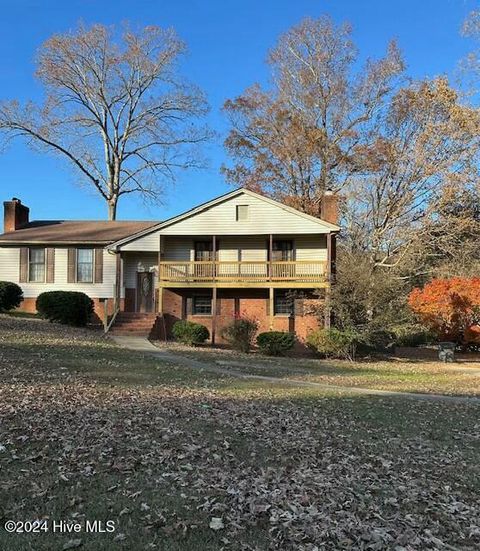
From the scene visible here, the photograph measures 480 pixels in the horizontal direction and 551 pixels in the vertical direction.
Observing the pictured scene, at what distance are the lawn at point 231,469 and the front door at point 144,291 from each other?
16.4 meters

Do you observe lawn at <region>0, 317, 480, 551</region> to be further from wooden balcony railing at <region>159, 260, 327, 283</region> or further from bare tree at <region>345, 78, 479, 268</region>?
bare tree at <region>345, 78, 479, 268</region>

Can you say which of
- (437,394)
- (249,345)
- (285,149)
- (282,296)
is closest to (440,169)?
(285,149)

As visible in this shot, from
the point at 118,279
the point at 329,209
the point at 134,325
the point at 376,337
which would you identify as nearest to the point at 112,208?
the point at 118,279

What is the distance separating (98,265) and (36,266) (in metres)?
3.21

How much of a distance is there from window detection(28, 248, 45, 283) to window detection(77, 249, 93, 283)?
6.00 ft

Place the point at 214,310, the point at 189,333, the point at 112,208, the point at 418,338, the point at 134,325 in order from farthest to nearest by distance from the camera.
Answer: the point at 112,208 < the point at 418,338 < the point at 214,310 < the point at 134,325 < the point at 189,333

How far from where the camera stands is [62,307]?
75.0 ft

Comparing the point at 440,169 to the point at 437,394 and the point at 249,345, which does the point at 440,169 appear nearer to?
the point at 249,345

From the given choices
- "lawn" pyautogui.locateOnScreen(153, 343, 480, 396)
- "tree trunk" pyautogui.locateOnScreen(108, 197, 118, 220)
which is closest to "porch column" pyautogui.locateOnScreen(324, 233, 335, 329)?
"lawn" pyautogui.locateOnScreen(153, 343, 480, 396)

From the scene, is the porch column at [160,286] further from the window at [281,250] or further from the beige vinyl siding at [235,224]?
the window at [281,250]

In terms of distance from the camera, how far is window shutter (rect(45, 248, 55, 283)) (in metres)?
28.2

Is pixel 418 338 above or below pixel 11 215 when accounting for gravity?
below

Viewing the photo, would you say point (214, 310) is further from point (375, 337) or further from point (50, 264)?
point (50, 264)

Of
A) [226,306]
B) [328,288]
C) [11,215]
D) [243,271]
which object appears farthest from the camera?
[11,215]
